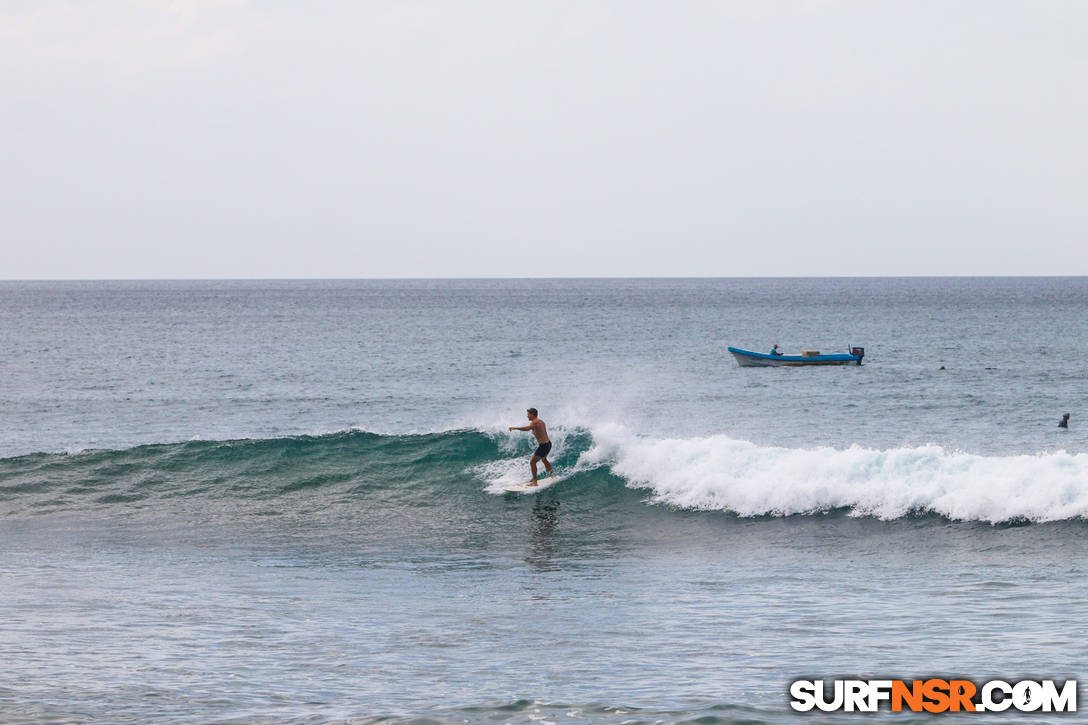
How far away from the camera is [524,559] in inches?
696

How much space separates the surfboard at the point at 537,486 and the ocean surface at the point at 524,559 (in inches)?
8.4

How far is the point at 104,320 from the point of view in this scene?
122750 millimetres

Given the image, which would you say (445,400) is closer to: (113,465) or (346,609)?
(113,465)

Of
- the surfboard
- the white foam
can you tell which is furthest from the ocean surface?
the surfboard

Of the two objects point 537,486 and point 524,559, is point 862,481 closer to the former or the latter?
point 537,486

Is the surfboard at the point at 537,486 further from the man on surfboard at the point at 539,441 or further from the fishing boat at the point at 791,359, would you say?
the fishing boat at the point at 791,359

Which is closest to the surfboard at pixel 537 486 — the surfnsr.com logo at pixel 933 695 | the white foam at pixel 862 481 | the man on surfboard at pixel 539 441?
the man on surfboard at pixel 539 441

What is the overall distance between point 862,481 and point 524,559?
7360 mm

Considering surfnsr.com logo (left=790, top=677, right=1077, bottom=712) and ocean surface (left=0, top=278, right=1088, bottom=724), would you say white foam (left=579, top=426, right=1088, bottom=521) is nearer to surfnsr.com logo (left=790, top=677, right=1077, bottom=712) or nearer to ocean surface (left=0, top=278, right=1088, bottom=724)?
ocean surface (left=0, top=278, right=1088, bottom=724)

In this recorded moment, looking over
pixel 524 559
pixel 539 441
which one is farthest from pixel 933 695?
pixel 539 441

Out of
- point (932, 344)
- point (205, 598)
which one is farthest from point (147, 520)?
point (932, 344)

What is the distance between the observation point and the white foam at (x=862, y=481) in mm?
19188

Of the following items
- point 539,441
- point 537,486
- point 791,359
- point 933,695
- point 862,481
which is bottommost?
point 537,486

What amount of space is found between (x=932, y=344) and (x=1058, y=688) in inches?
2929
